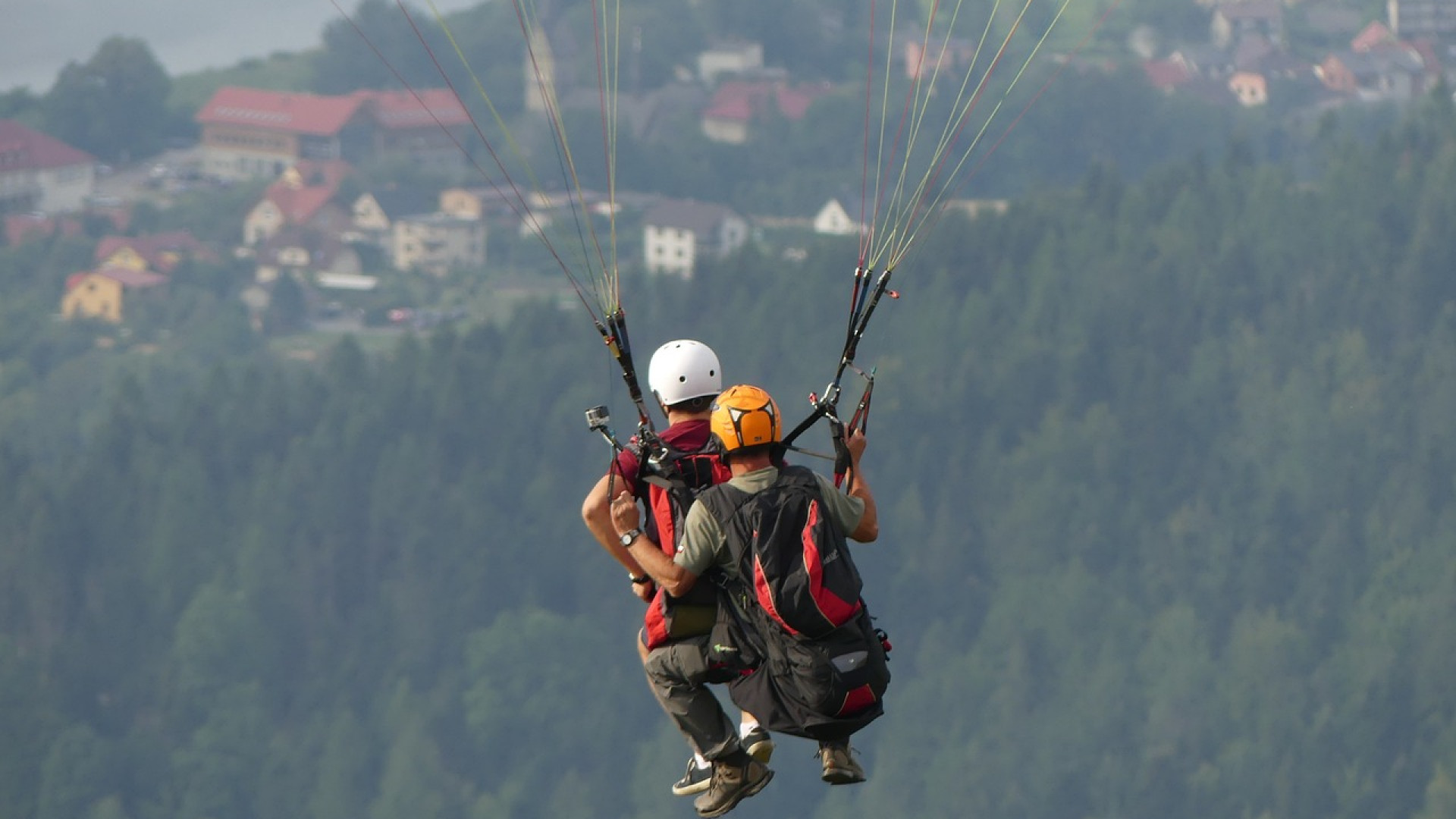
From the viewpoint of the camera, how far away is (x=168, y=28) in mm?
173125

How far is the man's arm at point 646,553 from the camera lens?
1001 centimetres

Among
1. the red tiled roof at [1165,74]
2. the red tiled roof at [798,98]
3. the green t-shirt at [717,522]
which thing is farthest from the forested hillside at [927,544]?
the green t-shirt at [717,522]

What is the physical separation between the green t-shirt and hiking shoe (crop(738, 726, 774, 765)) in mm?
889

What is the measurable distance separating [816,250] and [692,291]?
524 cm

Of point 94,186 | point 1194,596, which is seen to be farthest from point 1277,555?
point 94,186

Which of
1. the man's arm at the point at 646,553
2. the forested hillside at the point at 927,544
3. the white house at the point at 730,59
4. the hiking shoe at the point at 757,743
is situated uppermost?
the white house at the point at 730,59

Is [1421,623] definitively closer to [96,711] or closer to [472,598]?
[472,598]

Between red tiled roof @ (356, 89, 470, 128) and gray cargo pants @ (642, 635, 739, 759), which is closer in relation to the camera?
gray cargo pants @ (642, 635, 739, 759)

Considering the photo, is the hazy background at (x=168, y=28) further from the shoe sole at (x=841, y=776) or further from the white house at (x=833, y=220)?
the shoe sole at (x=841, y=776)

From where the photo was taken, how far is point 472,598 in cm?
9950

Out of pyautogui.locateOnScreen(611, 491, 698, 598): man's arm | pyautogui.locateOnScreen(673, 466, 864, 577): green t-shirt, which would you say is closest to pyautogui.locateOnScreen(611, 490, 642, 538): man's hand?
pyautogui.locateOnScreen(611, 491, 698, 598): man's arm

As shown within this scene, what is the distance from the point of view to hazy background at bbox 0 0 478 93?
165 m

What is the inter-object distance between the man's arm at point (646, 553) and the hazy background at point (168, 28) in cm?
15457

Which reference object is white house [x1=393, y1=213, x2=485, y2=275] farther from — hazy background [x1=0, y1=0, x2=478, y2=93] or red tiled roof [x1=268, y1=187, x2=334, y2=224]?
hazy background [x1=0, y1=0, x2=478, y2=93]
